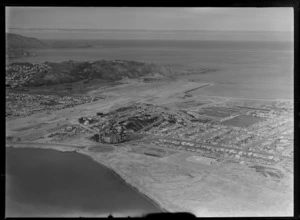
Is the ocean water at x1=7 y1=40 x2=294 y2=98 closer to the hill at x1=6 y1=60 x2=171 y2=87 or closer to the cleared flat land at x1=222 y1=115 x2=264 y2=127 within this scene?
the hill at x1=6 y1=60 x2=171 y2=87

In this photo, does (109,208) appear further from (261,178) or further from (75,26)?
(75,26)

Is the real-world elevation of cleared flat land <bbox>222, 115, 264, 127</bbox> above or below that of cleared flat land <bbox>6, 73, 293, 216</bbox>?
above

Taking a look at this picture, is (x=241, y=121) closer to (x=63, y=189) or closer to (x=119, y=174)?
(x=119, y=174)

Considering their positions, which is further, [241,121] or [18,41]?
[241,121]

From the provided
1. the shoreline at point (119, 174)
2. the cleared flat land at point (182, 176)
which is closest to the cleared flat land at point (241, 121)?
the cleared flat land at point (182, 176)

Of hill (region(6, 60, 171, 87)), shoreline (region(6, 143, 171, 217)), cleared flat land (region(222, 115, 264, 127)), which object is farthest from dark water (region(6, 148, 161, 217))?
cleared flat land (region(222, 115, 264, 127))

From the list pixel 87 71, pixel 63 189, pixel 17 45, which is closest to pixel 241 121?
pixel 87 71
